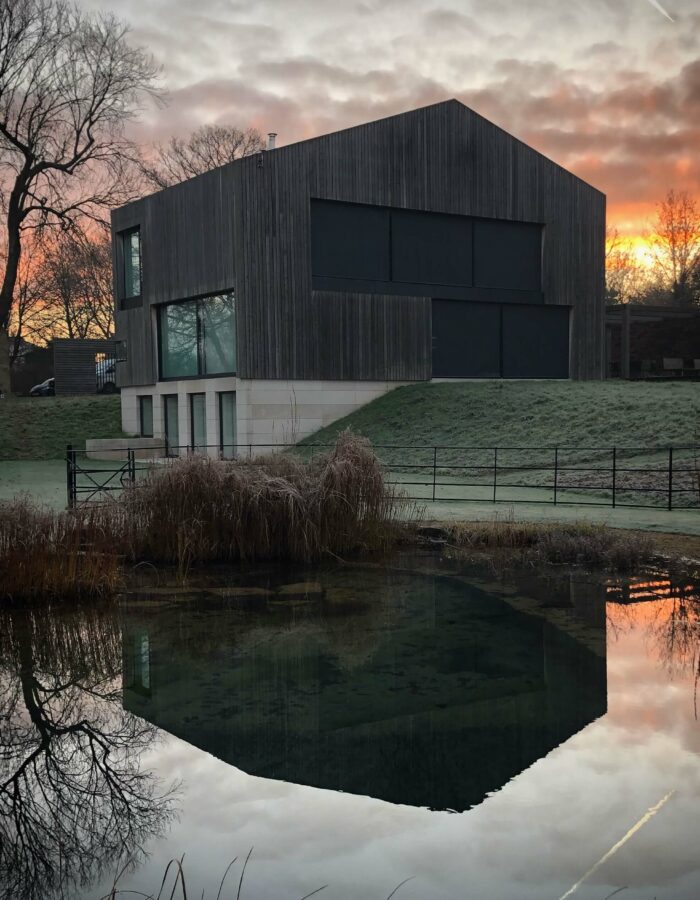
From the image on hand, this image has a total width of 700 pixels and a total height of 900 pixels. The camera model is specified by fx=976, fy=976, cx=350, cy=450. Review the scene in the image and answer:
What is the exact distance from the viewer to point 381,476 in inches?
517

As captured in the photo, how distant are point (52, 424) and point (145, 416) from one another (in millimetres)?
3026

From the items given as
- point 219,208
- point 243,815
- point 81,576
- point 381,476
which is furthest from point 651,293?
point 243,815

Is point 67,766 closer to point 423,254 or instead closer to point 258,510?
point 258,510

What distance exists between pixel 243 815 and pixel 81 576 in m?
5.50

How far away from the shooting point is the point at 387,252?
28.8 meters

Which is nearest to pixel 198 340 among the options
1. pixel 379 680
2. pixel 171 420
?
pixel 171 420

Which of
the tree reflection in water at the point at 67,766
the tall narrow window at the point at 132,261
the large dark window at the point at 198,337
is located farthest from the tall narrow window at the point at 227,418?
the tree reflection in water at the point at 67,766

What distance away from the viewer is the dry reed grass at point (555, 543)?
1182 centimetres

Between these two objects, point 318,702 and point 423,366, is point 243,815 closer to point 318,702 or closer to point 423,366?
point 318,702

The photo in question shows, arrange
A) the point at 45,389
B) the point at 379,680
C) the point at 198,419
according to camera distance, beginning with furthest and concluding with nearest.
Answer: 1. the point at 45,389
2. the point at 198,419
3. the point at 379,680

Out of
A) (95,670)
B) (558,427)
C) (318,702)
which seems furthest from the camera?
(558,427)

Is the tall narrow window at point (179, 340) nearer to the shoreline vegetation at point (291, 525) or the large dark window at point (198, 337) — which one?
the large dark window at point (198, 337)

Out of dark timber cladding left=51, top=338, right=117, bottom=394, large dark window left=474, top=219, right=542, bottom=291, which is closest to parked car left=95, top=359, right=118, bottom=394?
dark timber cladding left=51, top=338, right=117, bottom=394

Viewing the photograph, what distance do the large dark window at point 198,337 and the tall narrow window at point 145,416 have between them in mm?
1536
